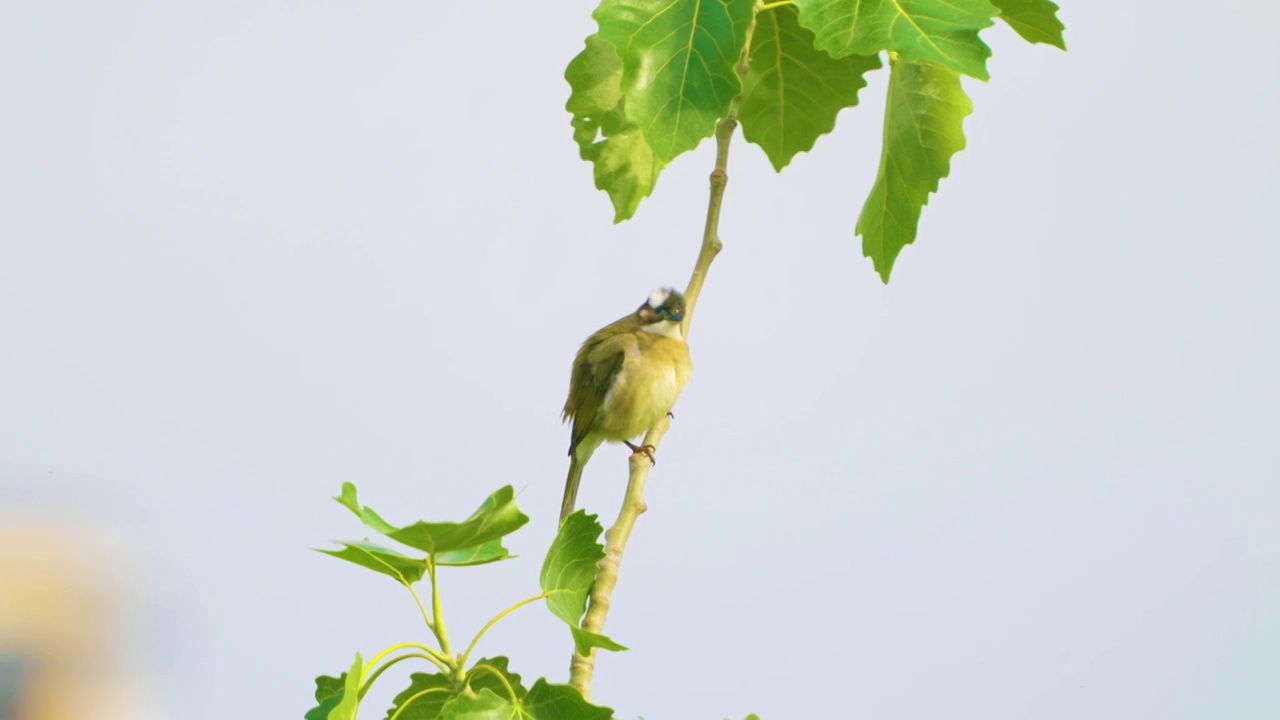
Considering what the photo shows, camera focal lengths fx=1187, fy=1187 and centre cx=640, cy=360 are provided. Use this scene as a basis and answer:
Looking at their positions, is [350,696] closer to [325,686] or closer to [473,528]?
[473,528]

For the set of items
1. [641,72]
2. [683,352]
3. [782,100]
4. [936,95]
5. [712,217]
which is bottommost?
[712,217]

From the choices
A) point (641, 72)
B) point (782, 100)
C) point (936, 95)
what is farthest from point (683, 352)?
point (641, 72)

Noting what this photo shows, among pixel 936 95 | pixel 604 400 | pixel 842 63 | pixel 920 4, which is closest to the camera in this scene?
pixel 920 4

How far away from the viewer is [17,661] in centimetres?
278

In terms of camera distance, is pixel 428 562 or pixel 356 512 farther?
pixel 428 562

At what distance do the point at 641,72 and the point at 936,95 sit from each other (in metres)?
0.49

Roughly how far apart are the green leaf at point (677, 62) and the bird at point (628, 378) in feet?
4.21

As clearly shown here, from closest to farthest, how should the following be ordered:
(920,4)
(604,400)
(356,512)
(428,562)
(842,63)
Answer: (356,512) < (428,562) < (920,4) < (842,63) < (604,400)

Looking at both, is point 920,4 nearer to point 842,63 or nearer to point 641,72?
point 641,72

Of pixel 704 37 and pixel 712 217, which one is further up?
pixel 704 37

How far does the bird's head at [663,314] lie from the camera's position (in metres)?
2.86

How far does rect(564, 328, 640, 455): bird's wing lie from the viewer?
109 inches

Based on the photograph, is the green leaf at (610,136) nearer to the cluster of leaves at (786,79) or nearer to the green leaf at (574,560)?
the cluster of leaves at (786,79)

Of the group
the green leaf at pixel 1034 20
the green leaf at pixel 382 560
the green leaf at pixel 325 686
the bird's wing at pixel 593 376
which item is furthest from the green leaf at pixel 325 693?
the bird's wing at pixel 593 376
